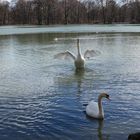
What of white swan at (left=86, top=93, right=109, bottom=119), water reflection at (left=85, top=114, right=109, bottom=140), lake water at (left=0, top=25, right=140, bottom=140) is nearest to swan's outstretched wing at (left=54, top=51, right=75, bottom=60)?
lake water at (left=0, top=25, right=140, bottom=140)

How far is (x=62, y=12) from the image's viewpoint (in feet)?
372

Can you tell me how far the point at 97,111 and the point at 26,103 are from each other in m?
2.43

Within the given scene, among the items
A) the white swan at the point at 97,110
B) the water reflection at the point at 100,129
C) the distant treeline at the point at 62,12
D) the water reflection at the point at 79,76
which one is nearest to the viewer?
the water reflection at the point at 100,129

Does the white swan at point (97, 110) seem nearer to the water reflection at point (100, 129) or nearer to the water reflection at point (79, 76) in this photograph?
the water reflection at point (100, 129)

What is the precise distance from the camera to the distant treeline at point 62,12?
366ft

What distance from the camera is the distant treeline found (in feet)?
366

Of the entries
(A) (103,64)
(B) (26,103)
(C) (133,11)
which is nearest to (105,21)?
Result: (C) (133,11)

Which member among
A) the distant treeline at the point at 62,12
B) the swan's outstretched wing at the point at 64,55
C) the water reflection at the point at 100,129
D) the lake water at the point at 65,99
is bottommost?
the water reflection at the point at 100,129

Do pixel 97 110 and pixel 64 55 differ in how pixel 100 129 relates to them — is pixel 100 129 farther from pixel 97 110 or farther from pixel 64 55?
pixel 64 55

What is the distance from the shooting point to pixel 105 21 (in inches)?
4373

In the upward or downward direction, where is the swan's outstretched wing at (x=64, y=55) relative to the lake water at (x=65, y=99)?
upward

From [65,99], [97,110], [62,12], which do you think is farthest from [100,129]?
[62,12]

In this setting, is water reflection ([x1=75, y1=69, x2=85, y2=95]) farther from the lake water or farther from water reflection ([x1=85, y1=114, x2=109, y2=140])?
water reflection ([x1=85, y1=114, x2=109, y2=140])

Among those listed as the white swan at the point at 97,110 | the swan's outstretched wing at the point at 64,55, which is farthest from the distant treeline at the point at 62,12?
the white swan at the point at 97,110
